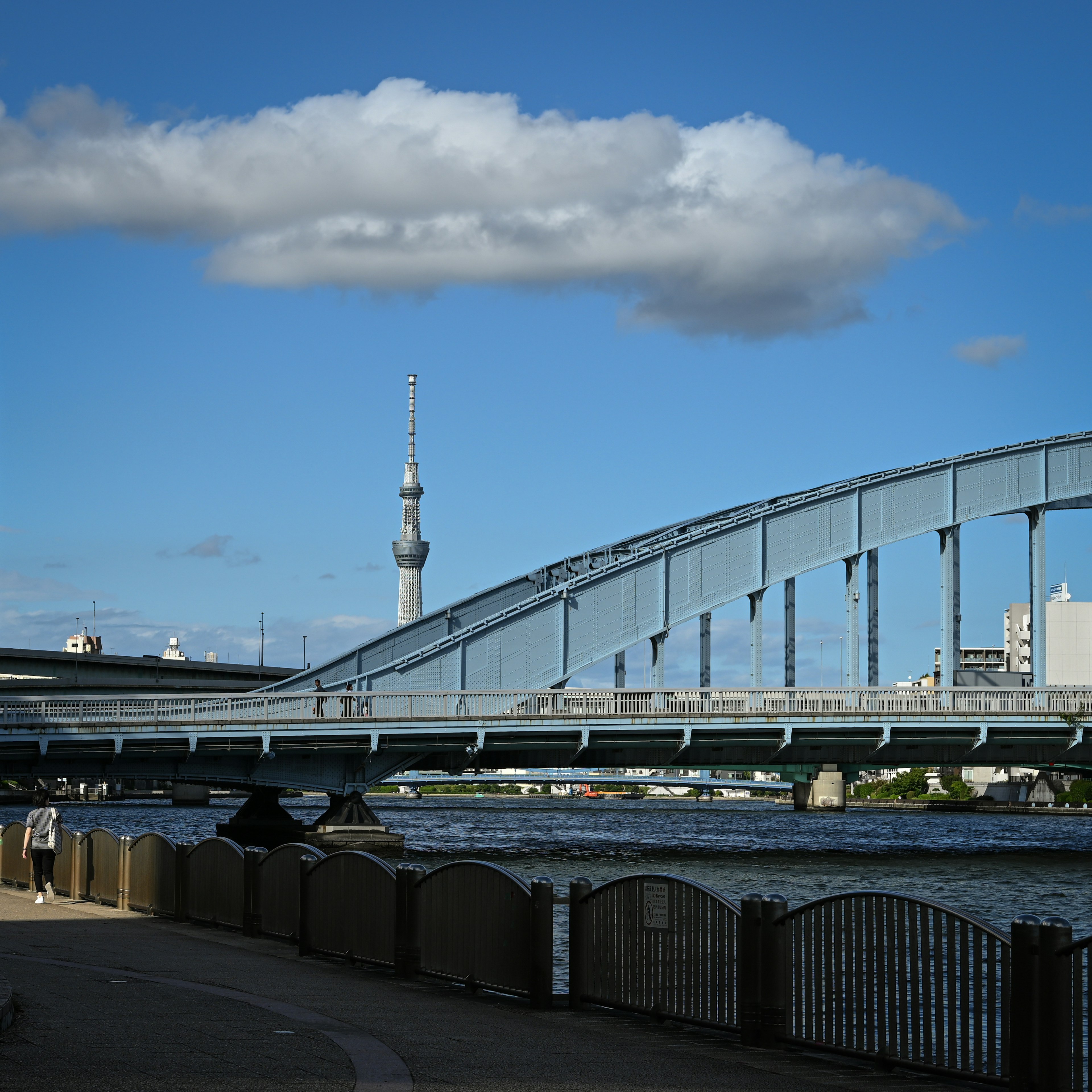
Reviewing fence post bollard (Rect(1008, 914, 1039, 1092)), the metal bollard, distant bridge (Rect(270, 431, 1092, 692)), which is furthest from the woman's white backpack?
distant bridge (Rect(270, 431, 1092, 692))

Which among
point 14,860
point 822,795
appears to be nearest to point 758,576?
point 14,860

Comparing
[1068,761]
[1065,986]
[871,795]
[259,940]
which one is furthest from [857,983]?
[871,795]

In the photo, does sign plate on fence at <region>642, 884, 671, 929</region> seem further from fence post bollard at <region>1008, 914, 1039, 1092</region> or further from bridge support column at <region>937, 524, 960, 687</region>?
bridge support column at <region>937, 524, 960, 687</region>

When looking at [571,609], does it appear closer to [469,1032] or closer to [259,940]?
[259,940]

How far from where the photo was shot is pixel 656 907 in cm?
1400

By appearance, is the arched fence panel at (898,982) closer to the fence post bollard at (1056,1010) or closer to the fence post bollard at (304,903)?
the fence post bollard at (1056,1010)

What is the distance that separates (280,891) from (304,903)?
1117 millimetres

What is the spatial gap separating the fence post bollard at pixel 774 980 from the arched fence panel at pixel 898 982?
0.12ft

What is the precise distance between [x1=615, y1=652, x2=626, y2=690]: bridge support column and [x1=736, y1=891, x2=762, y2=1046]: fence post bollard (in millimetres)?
56604

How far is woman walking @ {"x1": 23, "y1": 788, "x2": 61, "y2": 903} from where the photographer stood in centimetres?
2562

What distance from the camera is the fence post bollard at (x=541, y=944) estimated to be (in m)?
14.7

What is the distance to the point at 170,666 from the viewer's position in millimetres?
118875

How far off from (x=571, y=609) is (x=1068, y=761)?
2119cm

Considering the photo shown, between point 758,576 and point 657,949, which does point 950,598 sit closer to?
point 758,576
